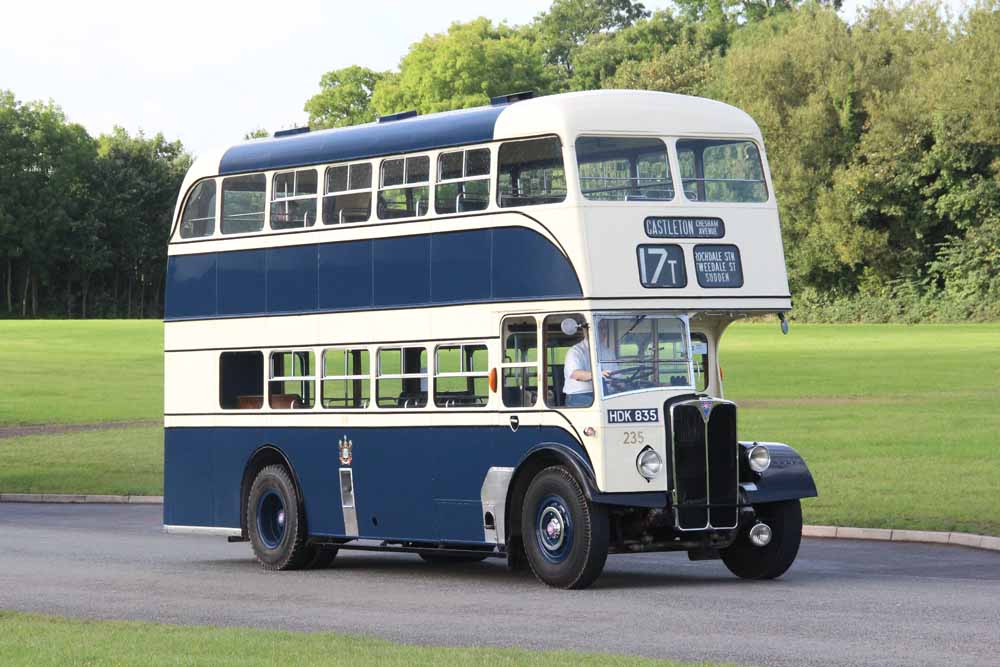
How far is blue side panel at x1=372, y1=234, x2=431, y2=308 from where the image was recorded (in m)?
17.5

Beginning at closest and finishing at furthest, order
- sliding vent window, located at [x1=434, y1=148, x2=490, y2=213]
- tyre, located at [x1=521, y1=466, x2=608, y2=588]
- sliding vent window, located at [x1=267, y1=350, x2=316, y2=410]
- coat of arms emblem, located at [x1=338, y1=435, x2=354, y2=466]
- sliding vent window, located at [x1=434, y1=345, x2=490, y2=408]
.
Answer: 1. tyre, located at [x1=521, y1=466, x2=608, y2=588]
2. sliding vent window, located at [x1=434, y1=148, x2=490, y2=213]
3. sliding vent window, located at [x1=434, y1=345, x2=490, y2=408]
4. coat of arms emblem, located at [x1=338, y1=435, x2=354, y2=466]
5. sliding vent window, located at [x1=267, y1=350, x2=316, y2=410]

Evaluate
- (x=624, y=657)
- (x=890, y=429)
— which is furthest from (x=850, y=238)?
(x=624, y=657)

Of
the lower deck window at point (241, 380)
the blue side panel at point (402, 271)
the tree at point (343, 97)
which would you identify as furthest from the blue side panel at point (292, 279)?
the tree at point (343, 97)

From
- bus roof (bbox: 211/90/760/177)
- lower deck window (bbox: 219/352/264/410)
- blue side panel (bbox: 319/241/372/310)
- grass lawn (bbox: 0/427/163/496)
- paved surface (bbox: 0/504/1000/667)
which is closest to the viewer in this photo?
paved surface (bbox: 0/504/1000/667)

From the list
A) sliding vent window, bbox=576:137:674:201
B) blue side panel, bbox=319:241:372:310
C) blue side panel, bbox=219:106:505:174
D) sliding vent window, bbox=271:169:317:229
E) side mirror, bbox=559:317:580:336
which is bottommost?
side mirror, bbox=559:317:580:336

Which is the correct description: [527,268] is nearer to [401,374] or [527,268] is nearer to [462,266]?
[462,266]

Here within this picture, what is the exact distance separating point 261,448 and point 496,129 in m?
5.07

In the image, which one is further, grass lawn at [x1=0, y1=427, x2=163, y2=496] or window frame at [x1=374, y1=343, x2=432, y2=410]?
grass lawn at [x1=0, y1=427, x2=163, y2=496]

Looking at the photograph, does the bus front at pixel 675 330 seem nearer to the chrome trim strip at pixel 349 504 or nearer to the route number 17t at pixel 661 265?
the route number 17t at pixel 661 265

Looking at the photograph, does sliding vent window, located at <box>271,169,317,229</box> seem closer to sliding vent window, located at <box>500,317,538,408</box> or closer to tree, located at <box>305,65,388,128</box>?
sliding vent window, located at <box>500,317,538,408</box>

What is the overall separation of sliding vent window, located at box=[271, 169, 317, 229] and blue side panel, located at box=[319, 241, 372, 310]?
0.55m

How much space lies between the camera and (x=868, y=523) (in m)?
21.8

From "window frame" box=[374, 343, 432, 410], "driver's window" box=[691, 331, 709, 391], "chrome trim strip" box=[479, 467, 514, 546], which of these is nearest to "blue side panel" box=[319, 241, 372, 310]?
"window frame" box=[374, 343, 432, 410]

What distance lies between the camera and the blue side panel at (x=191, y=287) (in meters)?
20.2
